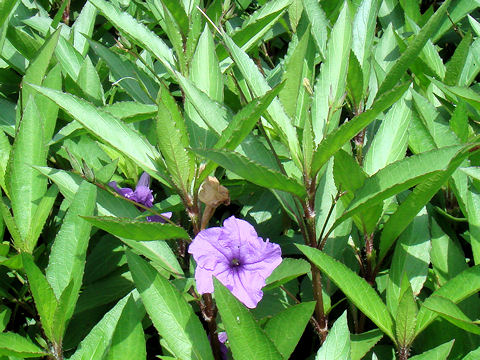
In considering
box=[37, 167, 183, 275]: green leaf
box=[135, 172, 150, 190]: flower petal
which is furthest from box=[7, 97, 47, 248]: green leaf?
box=[135, 172, 150, 190]: flower petal

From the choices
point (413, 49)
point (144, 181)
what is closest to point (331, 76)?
point (413, 49)

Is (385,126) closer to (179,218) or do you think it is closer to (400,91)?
(400,91)

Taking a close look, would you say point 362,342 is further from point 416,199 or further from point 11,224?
point 11,224

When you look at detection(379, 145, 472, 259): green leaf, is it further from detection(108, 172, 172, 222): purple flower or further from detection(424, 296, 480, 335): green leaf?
detection(108, 172, 172, 222): purple flower

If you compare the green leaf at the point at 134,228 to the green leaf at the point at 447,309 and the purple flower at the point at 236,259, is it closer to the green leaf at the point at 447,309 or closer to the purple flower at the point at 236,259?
the purple flower at the point at 236,259

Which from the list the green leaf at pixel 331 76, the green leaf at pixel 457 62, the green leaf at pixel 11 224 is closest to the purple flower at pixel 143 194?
the green leaf at pixel 11 224
